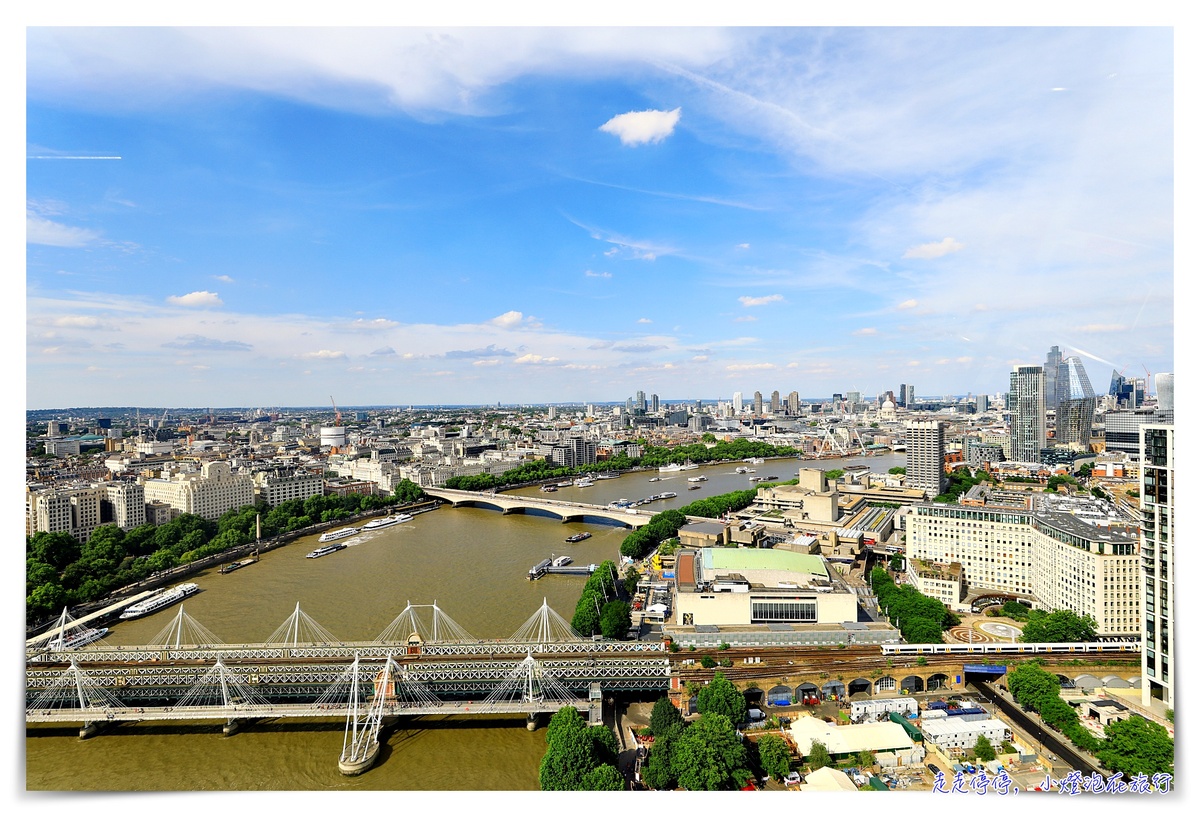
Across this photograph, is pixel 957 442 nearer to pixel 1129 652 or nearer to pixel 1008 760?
pixel 1129 652

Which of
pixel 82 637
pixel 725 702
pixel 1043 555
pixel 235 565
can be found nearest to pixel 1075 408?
pixel 1043 555

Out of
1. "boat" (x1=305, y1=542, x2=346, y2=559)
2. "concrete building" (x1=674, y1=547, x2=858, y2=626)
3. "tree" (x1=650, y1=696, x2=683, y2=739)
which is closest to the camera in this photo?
"tree" (x1=650, y1=696, x2=683, y2=739)

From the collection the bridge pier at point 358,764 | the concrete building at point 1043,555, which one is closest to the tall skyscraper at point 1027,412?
the concrete building at point 1043,555

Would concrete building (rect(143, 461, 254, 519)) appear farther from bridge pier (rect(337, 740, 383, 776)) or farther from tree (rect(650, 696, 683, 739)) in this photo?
tree (rect(650, 696, 683, 739))

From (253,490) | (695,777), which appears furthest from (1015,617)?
(253,490)

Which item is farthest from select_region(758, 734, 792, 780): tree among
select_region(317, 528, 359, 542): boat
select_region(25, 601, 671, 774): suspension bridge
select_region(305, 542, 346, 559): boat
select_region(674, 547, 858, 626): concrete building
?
select_region(317, 528, 359, 542): boat

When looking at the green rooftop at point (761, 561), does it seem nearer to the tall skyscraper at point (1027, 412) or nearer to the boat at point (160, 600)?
the tall skyscraper at point (1027, 412)
